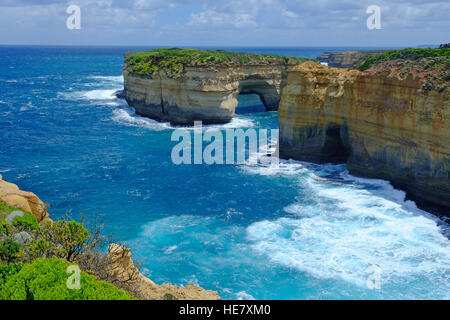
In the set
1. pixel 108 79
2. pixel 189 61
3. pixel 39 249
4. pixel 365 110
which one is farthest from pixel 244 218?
pixel 108 79

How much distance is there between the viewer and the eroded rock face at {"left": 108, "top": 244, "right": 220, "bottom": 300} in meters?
15.3

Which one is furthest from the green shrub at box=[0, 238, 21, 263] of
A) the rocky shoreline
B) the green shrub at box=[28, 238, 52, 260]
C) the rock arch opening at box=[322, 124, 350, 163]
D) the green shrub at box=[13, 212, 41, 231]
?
the rock arch opening at box=[322, 124, 350, 163]

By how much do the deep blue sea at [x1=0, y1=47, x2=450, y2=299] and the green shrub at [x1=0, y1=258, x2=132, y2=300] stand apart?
28.7ft

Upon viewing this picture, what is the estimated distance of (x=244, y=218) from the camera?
27.9 meters

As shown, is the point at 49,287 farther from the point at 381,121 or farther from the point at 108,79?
the point at 108,79

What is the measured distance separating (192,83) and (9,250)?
42737mm

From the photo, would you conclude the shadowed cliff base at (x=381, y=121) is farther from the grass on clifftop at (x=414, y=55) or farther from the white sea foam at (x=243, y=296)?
the white sea foam at (x=243, y=296)

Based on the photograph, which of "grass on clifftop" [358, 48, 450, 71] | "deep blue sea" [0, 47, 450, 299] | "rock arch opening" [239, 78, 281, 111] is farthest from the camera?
"rock arch opening" [239, 78, 281, 111]

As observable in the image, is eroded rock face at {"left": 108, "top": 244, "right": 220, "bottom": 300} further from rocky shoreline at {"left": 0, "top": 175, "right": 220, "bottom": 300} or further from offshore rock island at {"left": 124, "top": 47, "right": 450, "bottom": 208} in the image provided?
offshore rock island at {"left": 124, "top": 47, "right": 450, "bottom": 208}

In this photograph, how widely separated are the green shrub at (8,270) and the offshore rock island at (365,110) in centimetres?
2635
